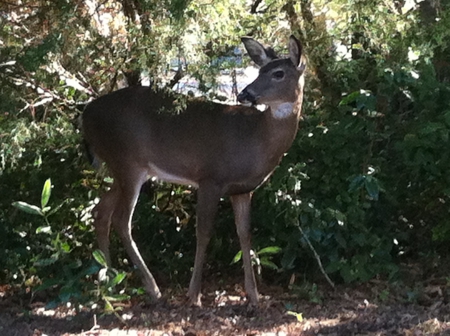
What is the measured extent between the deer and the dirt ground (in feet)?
0.73

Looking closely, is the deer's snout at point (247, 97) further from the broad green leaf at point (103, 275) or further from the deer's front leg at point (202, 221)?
the broad green leaf at point (103, 275)

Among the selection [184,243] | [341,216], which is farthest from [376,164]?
[184,243]

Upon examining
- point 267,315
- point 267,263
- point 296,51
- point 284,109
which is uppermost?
point 296,51

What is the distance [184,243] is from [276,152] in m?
1.54

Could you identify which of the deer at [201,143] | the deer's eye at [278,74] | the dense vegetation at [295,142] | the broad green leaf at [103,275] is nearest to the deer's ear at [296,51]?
the deer at [201,143]

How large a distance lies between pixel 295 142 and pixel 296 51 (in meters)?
0.88

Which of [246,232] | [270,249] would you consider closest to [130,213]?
[246,232]

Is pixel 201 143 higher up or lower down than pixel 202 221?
higher up

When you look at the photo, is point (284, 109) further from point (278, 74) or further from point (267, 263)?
point (267, 263)

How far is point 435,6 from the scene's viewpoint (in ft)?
18.9

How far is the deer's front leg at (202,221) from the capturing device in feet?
17.6

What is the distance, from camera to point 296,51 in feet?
17.4

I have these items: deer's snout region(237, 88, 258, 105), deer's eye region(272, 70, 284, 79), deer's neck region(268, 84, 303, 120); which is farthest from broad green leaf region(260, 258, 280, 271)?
deer's eye region(272, 70, 284, 79)

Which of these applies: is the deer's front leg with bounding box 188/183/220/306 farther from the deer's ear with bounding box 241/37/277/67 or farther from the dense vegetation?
the deer's ear with bounding box 241/37/277/67
